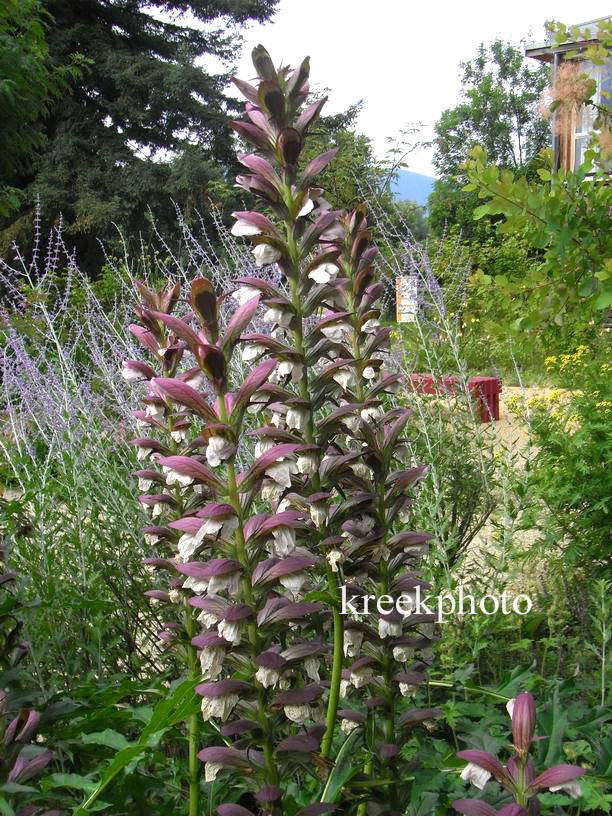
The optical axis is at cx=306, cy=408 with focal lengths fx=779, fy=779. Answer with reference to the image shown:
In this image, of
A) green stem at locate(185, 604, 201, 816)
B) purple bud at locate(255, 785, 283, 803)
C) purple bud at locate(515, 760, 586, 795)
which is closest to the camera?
purple bud at locate(515, 760, 586, 795)

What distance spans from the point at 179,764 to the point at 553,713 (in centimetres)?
98

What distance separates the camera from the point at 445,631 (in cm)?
252

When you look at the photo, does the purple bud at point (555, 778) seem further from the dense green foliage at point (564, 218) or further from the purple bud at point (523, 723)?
A: the dense green foliage at point (564, 218)

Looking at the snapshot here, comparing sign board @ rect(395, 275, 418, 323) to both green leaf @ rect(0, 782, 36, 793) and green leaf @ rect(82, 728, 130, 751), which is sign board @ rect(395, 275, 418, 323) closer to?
green leaf @ rect(82, 728, 130, 751)

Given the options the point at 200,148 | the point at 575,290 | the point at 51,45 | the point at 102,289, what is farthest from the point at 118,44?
the point at 575,290

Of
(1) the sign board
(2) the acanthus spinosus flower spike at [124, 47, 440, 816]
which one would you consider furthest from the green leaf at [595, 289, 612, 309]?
(2) the acanthus spinosus flower spike at [124, 47, 440, 816]

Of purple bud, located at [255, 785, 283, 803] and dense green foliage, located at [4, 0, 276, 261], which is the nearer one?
purple bud, located at [255, 785, 283, 803]

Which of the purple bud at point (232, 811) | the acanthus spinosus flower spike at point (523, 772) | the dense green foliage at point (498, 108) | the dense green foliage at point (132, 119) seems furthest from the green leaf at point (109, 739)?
the dense green foliage at point (498, 108)

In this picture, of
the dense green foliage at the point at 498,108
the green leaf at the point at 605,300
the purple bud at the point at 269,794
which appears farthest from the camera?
the dense green foliage at the point at 498,108

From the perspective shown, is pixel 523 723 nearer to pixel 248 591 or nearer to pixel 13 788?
pixel 248 591

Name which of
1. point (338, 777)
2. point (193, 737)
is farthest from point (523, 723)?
point (193, 737)

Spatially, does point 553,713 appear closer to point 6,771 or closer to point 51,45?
point 6,771

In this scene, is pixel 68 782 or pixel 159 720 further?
pixel 68 782

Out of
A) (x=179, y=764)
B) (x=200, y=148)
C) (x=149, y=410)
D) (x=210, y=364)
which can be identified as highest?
(x=200, y=148)
